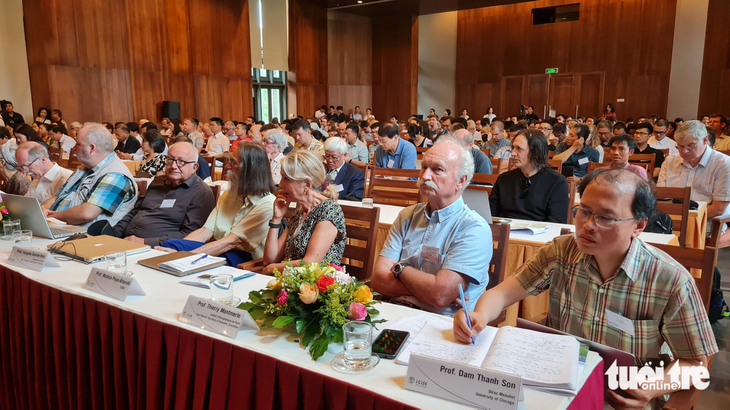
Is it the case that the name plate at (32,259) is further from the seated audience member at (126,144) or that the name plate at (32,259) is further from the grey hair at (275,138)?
the seated audience member at (126,144)

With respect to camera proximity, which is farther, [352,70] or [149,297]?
[352,70]

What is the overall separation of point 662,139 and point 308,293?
27.6 ft

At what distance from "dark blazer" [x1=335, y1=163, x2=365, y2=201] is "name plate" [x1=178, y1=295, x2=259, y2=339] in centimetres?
312

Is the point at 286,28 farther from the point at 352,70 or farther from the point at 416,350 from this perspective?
the point at 416,350

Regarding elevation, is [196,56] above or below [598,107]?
above

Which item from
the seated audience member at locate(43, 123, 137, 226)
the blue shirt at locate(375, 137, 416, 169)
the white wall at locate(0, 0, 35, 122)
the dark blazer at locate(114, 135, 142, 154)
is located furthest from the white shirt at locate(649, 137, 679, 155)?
the white wall at locate(0, 0, 35, 122)


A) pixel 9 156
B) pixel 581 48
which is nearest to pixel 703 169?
pixel 9 156

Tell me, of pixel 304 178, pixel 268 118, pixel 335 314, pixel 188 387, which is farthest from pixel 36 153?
pixel 268 118

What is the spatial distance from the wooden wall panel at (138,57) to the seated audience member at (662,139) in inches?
441

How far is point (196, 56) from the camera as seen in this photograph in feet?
45.1

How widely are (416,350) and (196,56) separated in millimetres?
14019

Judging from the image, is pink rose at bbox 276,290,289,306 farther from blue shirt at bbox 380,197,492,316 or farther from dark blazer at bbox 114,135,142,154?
dark blazer at bbox 114,135,142,154

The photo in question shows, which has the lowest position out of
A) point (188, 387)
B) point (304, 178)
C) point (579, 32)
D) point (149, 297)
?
point (188, 387)

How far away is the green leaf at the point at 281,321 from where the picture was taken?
1.38 m
